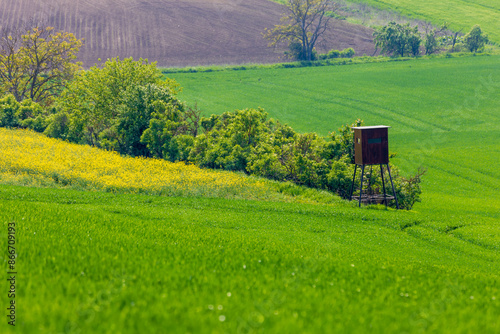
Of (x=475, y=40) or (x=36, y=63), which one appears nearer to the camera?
(x=36, y=63)

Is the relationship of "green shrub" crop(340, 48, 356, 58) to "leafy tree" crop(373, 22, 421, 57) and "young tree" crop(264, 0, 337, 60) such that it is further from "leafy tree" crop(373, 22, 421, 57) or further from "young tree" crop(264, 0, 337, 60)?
"young tree" crop(264, 0, 337, 60)

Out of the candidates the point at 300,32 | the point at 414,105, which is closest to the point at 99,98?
the point at 414,105

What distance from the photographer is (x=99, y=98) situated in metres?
45.5

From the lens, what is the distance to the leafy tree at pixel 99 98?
4503 cm

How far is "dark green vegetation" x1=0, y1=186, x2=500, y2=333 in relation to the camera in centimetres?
635

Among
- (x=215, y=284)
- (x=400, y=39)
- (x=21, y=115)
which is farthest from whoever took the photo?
(x=400, y=39)

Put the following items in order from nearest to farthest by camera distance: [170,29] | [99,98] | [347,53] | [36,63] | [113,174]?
[113,174] → [99,98] → [36,63] → [347,53] → [170,29]

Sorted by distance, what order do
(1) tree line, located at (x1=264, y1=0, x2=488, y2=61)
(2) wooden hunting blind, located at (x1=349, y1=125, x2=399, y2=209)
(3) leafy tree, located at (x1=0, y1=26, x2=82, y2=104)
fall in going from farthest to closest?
1. (1) tree line, located at (x1=264, y1=0, x2=488, y2=61)
2. (3) leafy tree, located at (x1=0, y1=26, x2=82, y2=104)
3. (2) wooden hunting blind, located at (x1=349, y1=125, x2=399, y2=209)

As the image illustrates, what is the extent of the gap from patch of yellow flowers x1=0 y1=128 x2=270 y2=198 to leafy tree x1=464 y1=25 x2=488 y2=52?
7931 cm

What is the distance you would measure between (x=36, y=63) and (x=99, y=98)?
21.7 meters

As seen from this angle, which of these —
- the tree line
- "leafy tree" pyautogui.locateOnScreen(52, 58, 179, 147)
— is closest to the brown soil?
the tree line

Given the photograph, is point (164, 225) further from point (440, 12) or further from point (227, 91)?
point (440, 12)

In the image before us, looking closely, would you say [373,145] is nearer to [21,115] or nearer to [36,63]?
[21,115]

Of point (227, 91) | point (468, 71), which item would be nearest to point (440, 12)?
point (468, 71)
